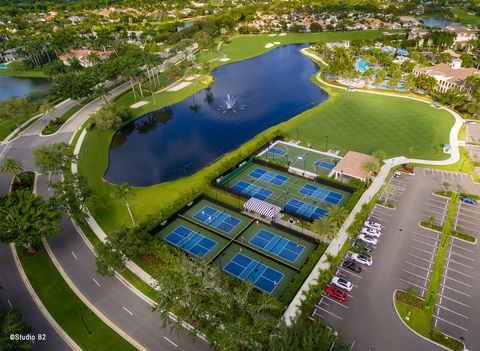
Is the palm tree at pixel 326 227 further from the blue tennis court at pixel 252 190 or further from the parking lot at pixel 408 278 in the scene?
the blue tennis court at pixel 252 190

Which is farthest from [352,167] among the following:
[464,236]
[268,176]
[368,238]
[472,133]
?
[472,133]

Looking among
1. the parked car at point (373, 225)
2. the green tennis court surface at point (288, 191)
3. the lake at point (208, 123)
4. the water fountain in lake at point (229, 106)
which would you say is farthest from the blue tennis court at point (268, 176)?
the water fountain in lake at point (229, 106)

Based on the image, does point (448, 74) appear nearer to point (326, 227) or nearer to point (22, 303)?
point (326, 227)

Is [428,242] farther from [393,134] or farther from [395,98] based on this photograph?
[395,98]

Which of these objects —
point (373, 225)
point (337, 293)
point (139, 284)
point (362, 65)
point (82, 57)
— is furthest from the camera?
point (82, 57)

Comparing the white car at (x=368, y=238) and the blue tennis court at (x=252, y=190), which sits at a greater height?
the white car at (x=368, y=238)

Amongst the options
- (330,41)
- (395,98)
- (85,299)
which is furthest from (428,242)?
(330,41)
